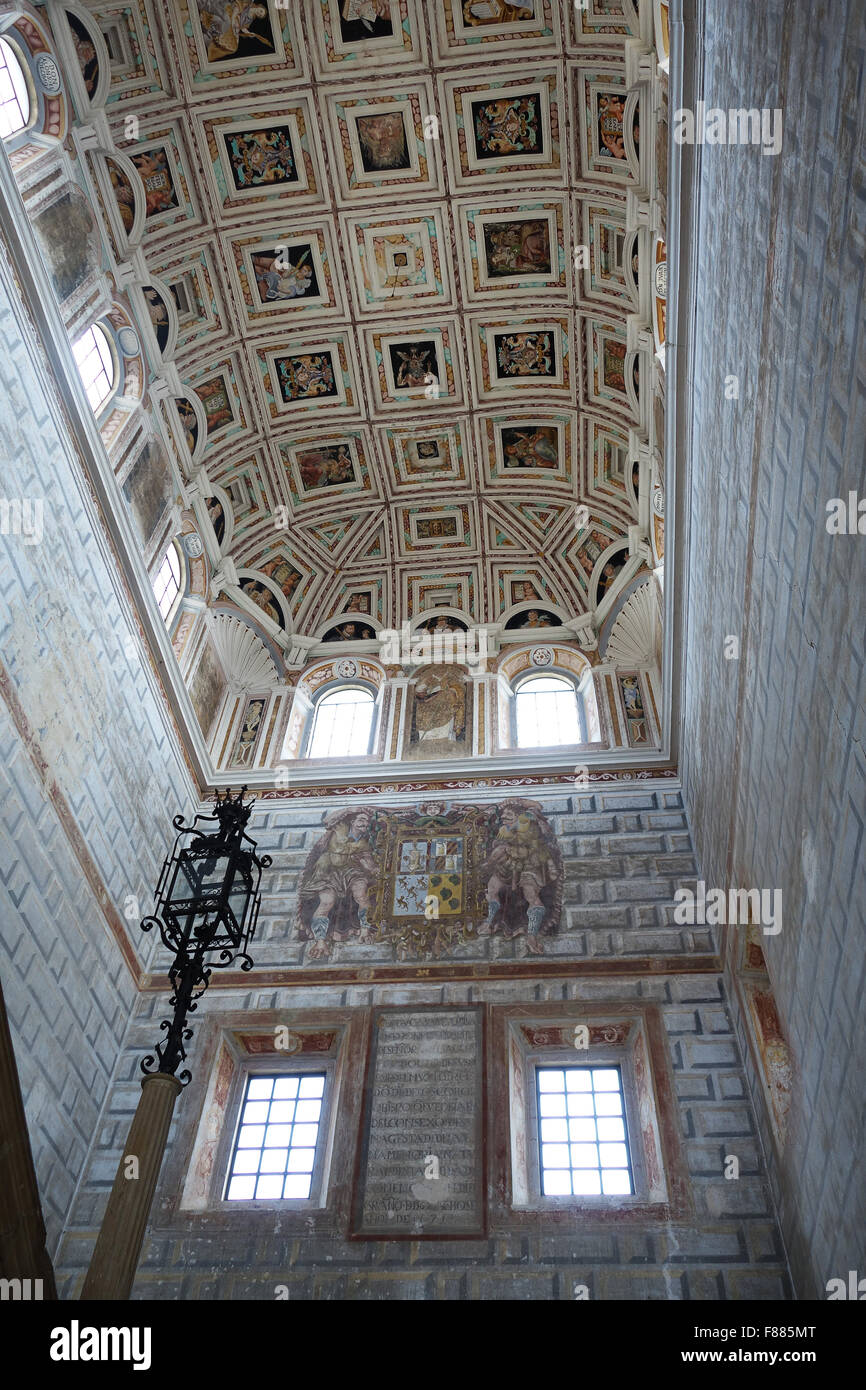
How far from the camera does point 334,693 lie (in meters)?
14.6

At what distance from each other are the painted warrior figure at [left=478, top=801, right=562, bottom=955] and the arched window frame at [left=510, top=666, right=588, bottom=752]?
165 cm

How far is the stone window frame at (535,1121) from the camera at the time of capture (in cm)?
833

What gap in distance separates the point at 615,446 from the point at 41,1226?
1098 centimetres

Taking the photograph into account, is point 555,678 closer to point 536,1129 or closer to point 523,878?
point 523,878

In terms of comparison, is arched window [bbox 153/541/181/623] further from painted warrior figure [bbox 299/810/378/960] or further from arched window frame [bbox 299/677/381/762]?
painted warrior figure [bbox 299/810/378/960]

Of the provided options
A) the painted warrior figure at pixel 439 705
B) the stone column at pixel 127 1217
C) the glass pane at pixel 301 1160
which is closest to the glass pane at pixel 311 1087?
the glass pane at pixel 301 1160

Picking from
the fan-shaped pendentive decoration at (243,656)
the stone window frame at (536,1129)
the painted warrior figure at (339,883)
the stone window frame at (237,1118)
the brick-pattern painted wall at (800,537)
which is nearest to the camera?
the brick-pattern painted wall at (800,537)

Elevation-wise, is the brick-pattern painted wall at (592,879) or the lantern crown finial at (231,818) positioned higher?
the brick-pattern painted wall at (592,879)

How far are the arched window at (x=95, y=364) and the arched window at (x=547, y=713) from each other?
601cm

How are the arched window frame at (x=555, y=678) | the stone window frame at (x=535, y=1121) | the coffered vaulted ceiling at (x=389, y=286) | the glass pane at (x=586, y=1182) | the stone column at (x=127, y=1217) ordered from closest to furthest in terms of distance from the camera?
the stone column at (x=127, y=1217) < the stone window frame at (x=535, y=1121) < the glass pane at (x=586, y=1182) < the coffered vaulted ceiling at (x=389, y=286) < the arched window frame at (x=555, y=678)

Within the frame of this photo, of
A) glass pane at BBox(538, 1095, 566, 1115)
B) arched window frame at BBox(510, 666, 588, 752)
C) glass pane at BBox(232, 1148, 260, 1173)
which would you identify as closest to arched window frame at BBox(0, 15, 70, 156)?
arched window frame at BBox(510, 666, 588, 752)

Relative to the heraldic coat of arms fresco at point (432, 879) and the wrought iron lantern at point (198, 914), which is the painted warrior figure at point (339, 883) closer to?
the heraldic coat of arms fresco at point (432, 879)

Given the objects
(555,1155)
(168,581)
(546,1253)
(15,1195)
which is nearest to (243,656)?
(168,581)
